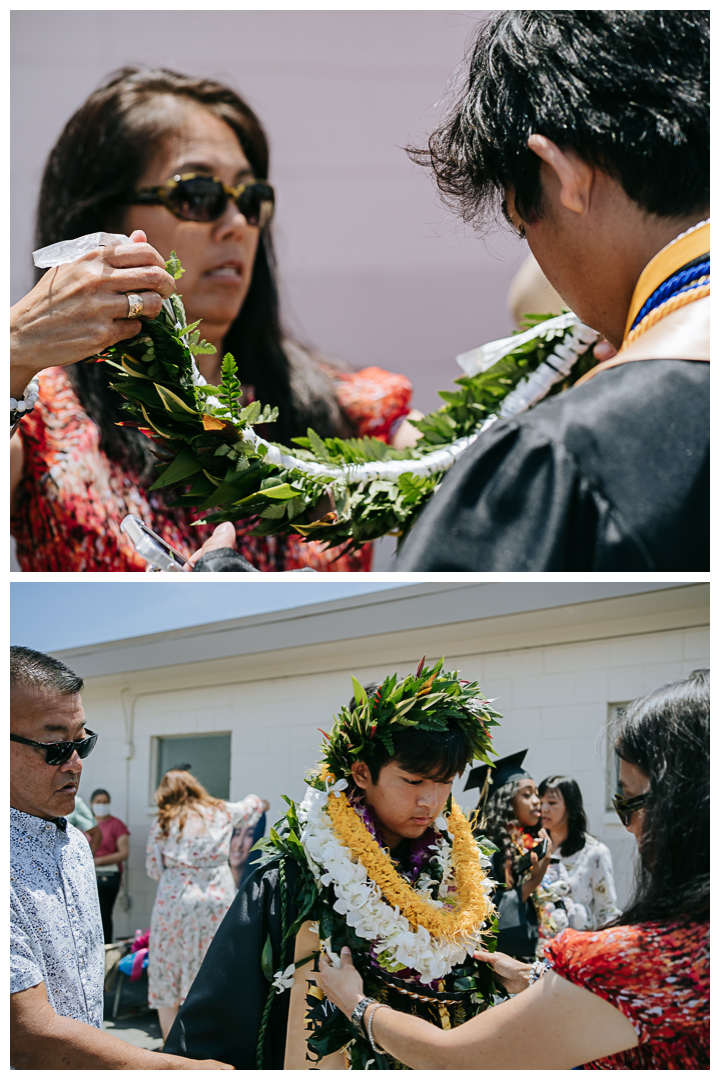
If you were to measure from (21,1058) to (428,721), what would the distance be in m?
1.03

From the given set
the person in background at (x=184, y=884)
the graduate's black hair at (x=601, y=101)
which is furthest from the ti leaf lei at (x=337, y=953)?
the graduate's black hair at (x=601, y=101)

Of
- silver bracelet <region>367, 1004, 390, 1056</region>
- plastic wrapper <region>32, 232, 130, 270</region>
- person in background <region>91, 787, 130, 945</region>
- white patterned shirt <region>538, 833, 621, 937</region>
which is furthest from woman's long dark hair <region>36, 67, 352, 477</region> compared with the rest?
white patterned shirt <region>538, 833, 621, 937</region>

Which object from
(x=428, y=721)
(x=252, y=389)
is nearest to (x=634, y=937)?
(x=428, y=721)

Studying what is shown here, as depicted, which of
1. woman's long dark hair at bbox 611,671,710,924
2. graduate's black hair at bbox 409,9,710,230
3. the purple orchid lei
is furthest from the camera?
the purple orchid lei

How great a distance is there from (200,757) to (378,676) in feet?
1.95

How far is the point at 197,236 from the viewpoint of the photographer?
2064 mm

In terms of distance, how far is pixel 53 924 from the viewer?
166 cm

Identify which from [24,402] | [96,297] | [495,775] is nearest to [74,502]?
[24,402]

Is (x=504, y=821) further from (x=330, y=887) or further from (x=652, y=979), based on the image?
(x=652, y=979)

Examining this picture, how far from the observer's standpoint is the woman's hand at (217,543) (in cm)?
156

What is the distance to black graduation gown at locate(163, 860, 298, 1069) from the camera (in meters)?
1.67

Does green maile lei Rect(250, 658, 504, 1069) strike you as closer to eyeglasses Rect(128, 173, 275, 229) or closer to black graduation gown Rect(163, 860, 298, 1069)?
black graduation gown Rect(163, 860, 298, 1069)

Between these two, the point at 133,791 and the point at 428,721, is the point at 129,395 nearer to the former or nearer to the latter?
the point at 428,721

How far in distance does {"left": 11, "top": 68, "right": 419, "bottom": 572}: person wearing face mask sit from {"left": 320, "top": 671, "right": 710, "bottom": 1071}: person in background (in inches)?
35.5
